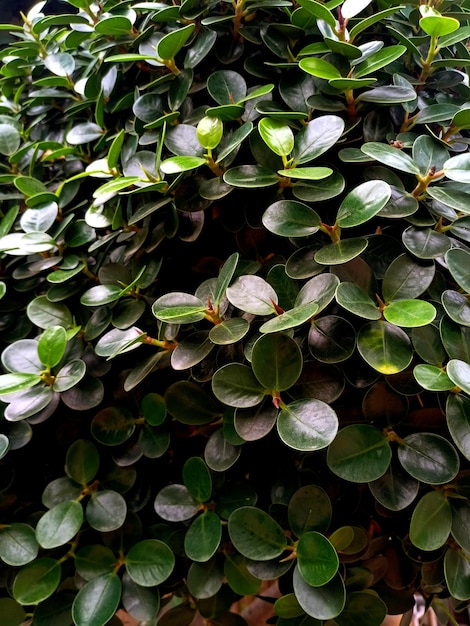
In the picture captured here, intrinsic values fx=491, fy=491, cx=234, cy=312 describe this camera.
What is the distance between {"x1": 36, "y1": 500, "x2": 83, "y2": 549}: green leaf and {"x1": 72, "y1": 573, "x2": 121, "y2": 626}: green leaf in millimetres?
66

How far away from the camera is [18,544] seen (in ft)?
2.06

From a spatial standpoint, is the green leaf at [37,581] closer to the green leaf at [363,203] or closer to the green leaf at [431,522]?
the green leaf at [431,522]

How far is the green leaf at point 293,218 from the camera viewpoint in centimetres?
56

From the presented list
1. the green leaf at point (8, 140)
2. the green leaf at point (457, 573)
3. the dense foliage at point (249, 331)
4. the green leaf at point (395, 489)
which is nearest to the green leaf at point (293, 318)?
the dense foliage at point (249, 331)

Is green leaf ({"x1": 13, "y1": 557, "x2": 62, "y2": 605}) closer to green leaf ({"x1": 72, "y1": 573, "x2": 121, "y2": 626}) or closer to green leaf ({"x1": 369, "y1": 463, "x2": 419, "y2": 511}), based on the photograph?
green leaf ({"x1": 72, "y1": 573, "x2": 121, "y2": 626})

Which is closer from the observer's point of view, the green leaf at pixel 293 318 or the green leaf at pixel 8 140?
the green leaf at pixel 293 318

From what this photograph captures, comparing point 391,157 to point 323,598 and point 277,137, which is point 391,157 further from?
point 323,598

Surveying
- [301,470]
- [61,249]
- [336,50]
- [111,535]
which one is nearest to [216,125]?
[336,50]

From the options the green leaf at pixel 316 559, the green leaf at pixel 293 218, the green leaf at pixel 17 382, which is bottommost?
the green leaf at pixel 316 559

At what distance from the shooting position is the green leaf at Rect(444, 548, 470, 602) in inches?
20.9

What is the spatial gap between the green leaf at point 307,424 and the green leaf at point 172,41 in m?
0.48

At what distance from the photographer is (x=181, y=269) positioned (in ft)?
2.39

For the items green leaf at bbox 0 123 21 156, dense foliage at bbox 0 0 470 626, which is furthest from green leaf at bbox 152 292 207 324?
green leaf at bbox 0 123 21 156

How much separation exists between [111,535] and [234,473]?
182mm
